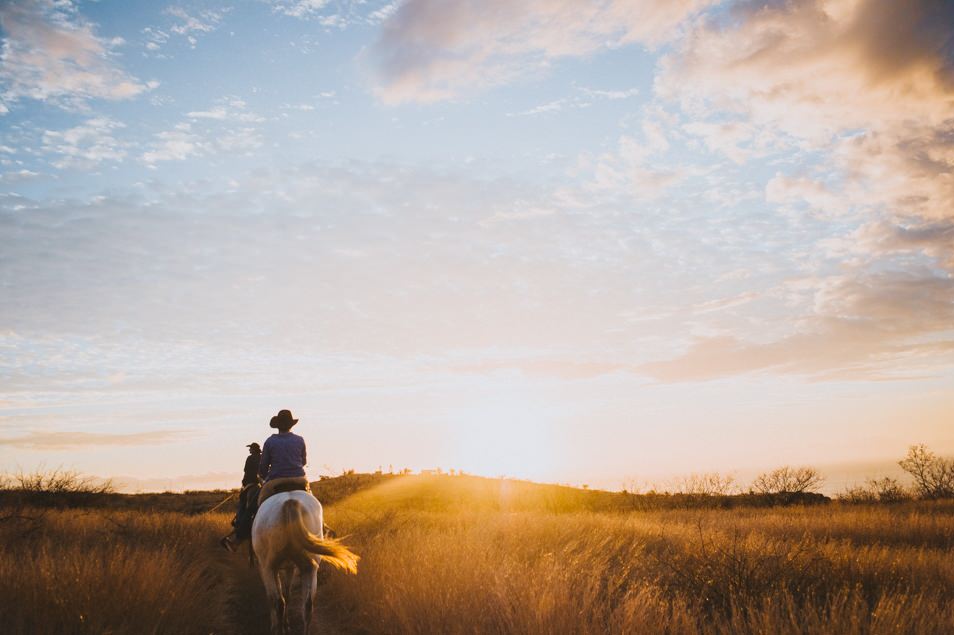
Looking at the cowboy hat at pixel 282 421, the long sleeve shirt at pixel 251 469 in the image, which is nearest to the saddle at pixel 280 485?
the cowboy hat at pixel 282 421

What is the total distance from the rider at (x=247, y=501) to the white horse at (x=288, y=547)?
18.6 feet

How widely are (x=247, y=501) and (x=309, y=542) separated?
301 inches

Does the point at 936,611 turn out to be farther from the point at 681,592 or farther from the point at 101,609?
the point at 101,609

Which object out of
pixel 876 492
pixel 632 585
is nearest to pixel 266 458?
pixel 632 585

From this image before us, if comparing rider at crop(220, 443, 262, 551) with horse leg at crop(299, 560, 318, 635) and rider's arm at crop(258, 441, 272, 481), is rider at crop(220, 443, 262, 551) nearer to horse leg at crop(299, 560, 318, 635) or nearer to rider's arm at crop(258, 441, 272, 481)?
rider's arm at crop(258, 441, 272, 481)

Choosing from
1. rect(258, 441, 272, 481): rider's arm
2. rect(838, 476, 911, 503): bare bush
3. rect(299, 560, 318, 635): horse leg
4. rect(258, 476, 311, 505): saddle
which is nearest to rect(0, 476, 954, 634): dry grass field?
rect(299, 560, 318, 635): horse leg

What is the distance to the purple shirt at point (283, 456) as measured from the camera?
35.1ft

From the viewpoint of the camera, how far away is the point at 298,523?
8.41 meters

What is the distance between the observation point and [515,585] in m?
7.09

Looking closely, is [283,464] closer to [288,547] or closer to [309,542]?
[288,547]

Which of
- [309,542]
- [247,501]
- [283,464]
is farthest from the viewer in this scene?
[247,501]

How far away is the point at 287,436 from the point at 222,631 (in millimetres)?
3367

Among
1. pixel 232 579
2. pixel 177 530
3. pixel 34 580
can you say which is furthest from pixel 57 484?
pixel 34 580

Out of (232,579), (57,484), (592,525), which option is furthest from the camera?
(57,484)
